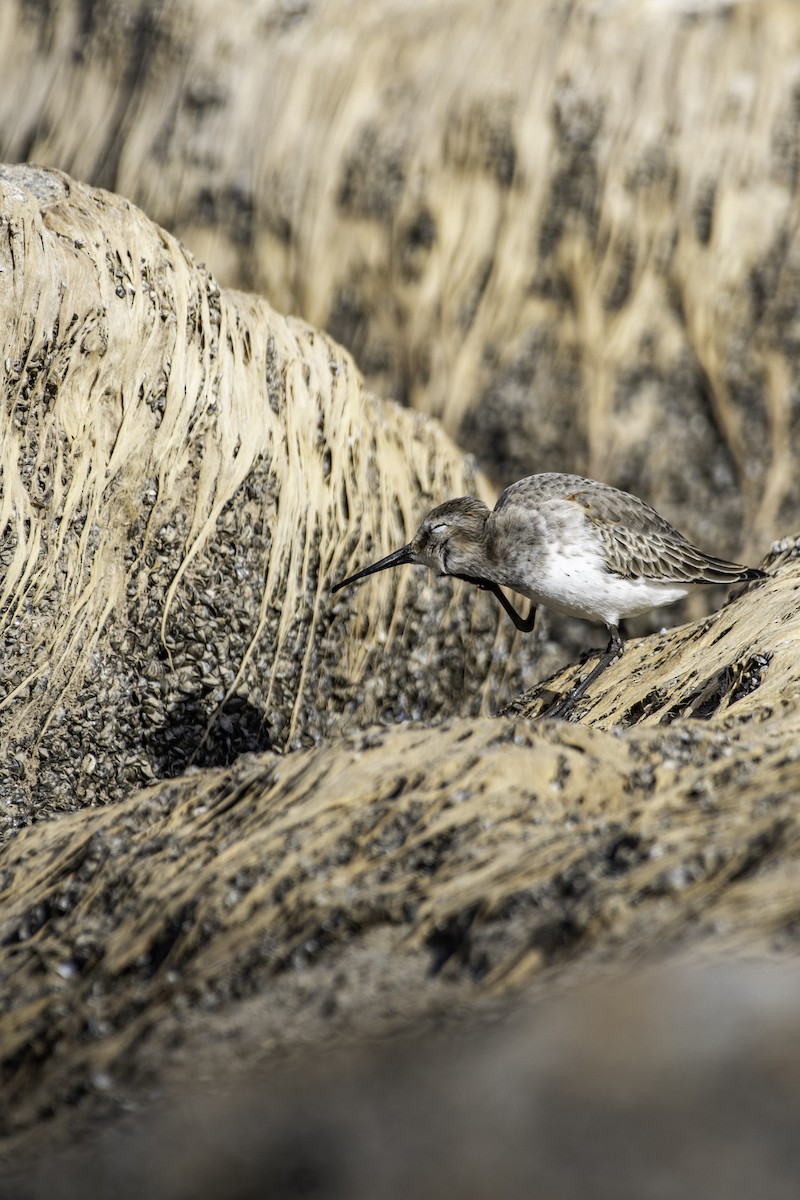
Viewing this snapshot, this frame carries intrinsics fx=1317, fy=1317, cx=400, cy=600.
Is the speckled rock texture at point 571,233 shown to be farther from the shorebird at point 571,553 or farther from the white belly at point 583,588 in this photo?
the white belly at point 583,588

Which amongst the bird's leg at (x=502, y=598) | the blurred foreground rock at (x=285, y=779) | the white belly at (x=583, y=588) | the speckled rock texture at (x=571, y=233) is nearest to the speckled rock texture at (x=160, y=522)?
the blurred foreground rock at (x=285, y=779)

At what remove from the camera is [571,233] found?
11.2 m

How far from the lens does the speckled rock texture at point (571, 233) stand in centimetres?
1111

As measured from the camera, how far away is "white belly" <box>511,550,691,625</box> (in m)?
7.20

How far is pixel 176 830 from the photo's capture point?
189 inches

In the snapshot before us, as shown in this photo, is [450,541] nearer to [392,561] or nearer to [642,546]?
[392,561]

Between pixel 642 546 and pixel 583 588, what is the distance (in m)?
0.46

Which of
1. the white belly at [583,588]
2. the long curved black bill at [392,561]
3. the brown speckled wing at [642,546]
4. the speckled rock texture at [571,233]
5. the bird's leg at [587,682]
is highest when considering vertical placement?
the speckled rock texture at [571,233]

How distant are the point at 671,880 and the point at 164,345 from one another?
15.7 feet

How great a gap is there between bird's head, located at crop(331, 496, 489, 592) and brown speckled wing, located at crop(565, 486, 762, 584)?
606mm

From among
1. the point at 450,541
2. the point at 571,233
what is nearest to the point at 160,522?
the point at 450,541

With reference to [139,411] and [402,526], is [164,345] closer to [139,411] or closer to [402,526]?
[139,411]

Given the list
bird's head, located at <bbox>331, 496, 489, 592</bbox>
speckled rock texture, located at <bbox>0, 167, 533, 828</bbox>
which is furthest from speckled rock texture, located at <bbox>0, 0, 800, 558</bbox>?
bird's head, located at <bbox>331, 496, 489, 592</bbox>

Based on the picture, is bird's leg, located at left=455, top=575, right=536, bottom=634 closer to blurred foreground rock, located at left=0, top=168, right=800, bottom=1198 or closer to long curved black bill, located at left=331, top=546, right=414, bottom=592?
long curved black bill, located at left=331, top=546, right=414, bottom=592
